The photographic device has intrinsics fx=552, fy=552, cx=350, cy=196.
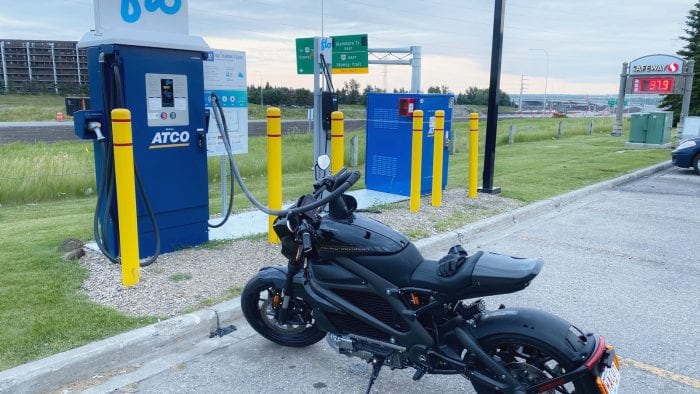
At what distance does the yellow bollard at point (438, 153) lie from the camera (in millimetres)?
7898

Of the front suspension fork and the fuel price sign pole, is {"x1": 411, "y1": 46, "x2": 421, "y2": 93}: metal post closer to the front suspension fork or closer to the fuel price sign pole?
the fuel price sign pole

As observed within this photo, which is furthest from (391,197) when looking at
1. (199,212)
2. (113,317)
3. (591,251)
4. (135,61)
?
(113,317)

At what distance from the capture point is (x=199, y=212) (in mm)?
5852

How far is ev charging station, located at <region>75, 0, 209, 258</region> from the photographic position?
193 inches

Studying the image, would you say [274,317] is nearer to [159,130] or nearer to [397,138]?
[159,130]

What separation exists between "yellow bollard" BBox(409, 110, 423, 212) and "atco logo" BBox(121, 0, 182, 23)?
338 cm

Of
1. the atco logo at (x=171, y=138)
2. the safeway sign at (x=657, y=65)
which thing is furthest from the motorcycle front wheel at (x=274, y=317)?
the safeway sign at (x=657, y=65)

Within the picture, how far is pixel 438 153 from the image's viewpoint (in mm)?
8016

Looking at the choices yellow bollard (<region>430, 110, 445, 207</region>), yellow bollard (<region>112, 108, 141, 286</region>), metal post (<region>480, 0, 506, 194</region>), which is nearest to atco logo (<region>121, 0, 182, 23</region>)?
yellow bollard (<region>112, 108, 141, 286</region>)

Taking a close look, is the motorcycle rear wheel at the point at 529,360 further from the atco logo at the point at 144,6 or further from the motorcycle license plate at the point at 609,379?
the atco logo at the point at 144,6

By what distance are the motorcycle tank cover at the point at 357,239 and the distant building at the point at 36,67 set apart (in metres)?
51.6

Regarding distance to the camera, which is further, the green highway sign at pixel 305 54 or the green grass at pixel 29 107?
the green grass at pixel 29 107

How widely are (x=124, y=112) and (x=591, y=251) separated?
5.42 meters

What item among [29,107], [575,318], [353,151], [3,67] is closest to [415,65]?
[353,151]
